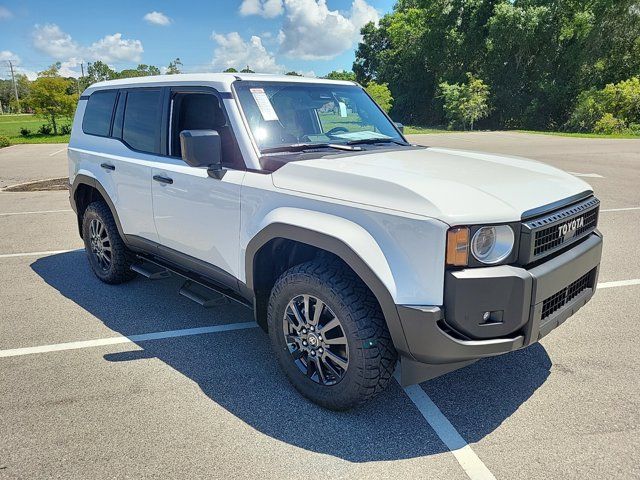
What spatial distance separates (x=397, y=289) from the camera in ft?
8.40

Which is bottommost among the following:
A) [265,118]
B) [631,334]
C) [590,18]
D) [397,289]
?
[631,334]

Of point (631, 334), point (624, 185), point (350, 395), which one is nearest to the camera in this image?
point (350, 395)

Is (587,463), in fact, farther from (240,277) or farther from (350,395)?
(240,277)

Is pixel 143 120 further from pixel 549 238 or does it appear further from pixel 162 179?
pixel 549 238

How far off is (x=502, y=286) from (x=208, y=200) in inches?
81.5

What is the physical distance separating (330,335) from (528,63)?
160 ft

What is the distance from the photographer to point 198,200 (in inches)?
145

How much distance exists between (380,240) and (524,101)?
4718 centimetres

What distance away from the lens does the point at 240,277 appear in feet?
11.4

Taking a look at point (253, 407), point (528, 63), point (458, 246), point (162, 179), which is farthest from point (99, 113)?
point (528, 63)

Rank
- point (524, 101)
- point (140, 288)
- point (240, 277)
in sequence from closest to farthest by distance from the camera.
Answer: point (240, 277) → point (140, 288) → point (524, 101)

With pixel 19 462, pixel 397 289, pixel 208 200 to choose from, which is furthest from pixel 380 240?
pixel 19 462

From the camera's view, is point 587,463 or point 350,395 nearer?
point 587,463

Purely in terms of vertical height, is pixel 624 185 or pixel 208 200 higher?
pixel 208 200
